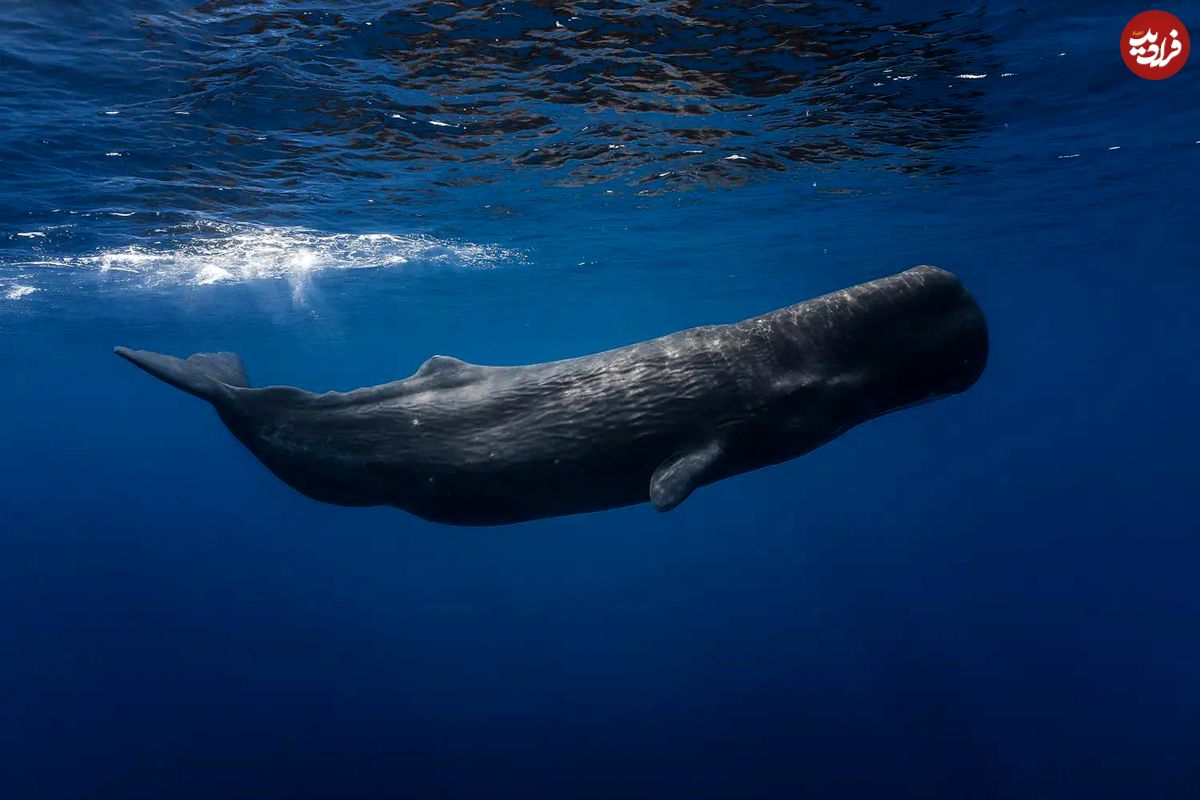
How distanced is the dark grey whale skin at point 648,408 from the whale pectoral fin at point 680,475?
1 cm

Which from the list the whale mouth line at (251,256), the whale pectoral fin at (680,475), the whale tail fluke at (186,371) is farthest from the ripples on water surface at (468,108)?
the whale pectoral fin at (680,475)

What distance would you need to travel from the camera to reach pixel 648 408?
4.89 m

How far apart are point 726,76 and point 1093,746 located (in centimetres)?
1800

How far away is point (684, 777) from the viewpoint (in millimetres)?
14586

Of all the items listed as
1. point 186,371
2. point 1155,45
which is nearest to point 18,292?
point 186,371

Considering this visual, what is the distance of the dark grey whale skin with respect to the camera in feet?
15.1

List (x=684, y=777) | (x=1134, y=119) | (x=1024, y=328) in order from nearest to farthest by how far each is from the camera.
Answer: (x=684, y=777)
(x=1134, y=119)
(x=1024, y=328)

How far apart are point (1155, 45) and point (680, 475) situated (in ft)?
44.9

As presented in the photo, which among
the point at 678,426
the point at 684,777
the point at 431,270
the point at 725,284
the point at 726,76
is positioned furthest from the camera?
the point at 725,284

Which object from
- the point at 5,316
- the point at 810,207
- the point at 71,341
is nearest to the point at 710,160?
the point at 810,207

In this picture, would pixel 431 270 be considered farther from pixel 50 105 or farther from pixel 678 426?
pixel 678 426

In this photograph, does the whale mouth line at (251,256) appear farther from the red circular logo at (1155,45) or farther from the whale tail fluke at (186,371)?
the red circular logo at (1155,45)

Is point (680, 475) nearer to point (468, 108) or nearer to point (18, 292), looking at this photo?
point (468, 108)

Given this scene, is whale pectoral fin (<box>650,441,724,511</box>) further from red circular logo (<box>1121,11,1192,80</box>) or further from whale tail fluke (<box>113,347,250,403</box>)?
red circular logo (<box>1121,11,1192,80</box>)
